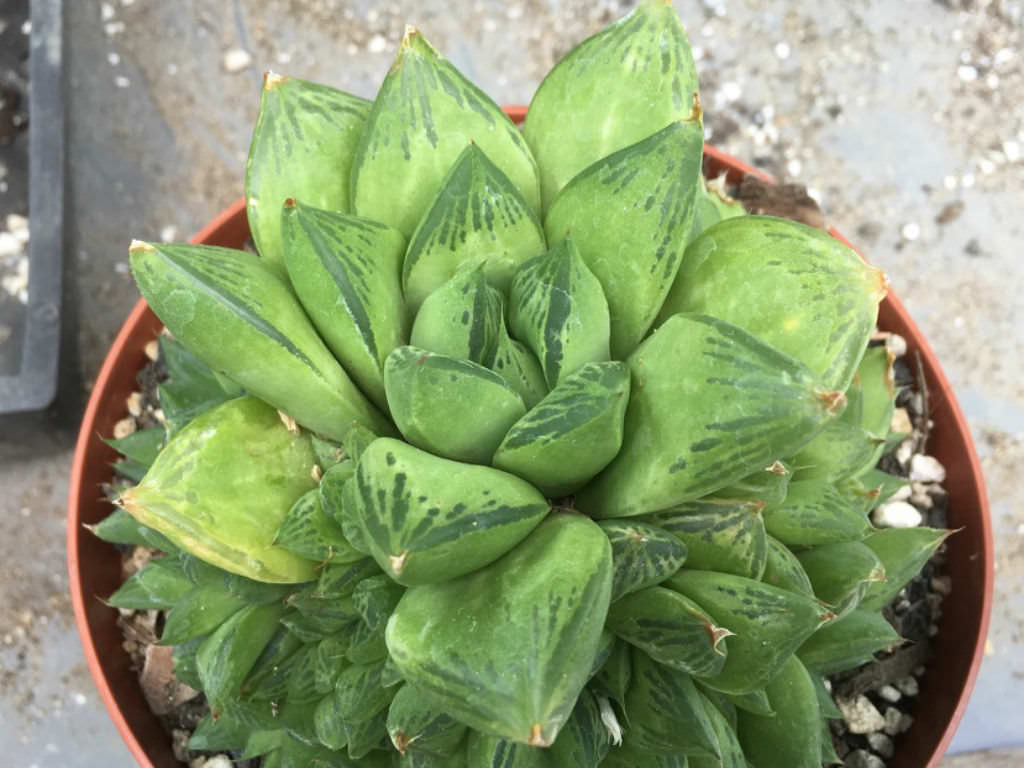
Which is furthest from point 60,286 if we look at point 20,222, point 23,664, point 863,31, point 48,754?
point 863,31

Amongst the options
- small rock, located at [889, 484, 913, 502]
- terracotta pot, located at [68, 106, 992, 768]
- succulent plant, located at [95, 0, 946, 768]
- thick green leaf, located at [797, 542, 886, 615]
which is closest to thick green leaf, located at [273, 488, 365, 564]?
succulent plant, located at [95, 0, 946, 768]

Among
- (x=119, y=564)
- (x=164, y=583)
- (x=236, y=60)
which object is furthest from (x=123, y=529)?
(x=236, y=60)

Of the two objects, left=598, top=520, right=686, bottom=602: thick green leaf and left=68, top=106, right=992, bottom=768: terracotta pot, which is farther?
left=68, top=106, right=992, bottom=768: terracotta pot

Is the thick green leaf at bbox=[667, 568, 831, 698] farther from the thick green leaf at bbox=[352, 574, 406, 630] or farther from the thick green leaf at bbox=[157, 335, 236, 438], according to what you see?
the thick green leaf at bbox=[157, 335, 236, 438]

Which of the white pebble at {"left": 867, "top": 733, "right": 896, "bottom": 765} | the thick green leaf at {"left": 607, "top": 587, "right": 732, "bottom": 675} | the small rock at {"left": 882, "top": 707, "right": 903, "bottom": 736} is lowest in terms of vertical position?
the white pebble at {"left": 867, "top": 733, "right": 896, "bottom": 765}

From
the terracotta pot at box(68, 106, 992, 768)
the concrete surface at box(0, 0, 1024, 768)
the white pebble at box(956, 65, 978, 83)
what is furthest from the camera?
the white pebble at box(956, 65, 978, 83)

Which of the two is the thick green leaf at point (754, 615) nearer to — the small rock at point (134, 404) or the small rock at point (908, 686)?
the small rock at point (908, 686)

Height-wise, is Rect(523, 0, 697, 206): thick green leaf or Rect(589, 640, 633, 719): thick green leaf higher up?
Rect(523, 0, 697, 206): thick green leaf

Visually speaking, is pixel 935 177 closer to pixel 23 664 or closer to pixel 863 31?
pixel 863 31
